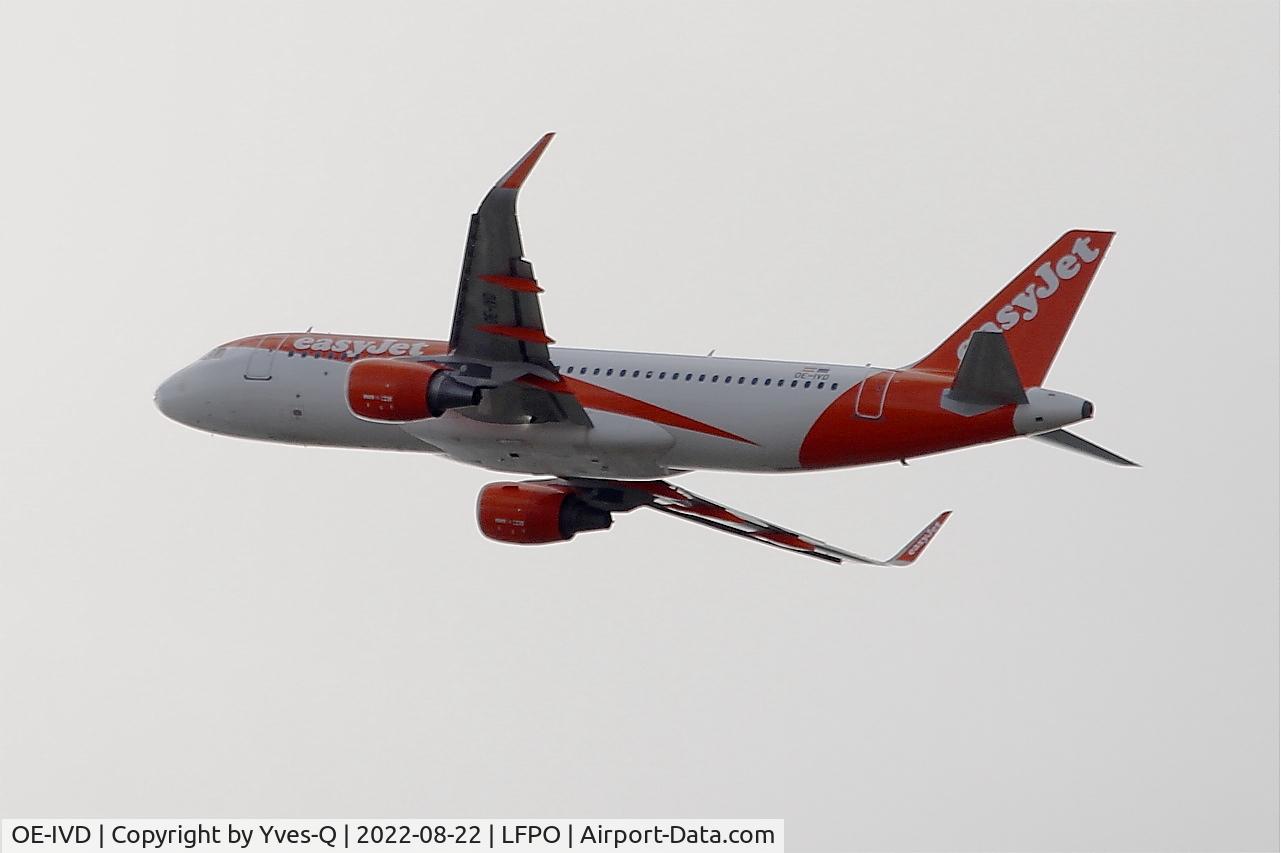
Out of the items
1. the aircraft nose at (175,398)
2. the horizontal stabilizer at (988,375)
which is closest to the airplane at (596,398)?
the horizontal stabilizer at (988,375)

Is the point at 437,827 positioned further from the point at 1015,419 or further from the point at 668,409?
the point at 1015,419

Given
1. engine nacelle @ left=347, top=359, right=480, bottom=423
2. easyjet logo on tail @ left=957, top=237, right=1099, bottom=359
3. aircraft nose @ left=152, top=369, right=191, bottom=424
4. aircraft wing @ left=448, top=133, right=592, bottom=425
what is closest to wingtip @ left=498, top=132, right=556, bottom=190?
aircraft wing @ left=448, top=133, right=592, bottom=425

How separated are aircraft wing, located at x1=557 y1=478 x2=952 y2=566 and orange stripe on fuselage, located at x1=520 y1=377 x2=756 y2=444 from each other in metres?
3.92

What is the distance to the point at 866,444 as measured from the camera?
41219mm

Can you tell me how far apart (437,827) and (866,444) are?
13243 millimetres

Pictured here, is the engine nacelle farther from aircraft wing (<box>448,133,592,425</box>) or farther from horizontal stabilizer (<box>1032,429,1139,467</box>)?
horizontal stabilizer (<box>1032,429,1139,467</box>)

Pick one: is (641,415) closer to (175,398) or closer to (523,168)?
(523,168)

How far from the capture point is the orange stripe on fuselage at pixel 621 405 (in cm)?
4225

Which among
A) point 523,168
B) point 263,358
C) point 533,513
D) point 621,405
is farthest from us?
point 263,358

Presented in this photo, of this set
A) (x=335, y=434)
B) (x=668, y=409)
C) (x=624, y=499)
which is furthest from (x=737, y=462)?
(x=335, y=434)

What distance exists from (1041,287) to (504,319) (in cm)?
1042

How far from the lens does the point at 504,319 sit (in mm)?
40406

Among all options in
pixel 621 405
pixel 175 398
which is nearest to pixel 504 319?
pixel 621 405

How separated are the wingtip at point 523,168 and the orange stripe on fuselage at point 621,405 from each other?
5519mm
